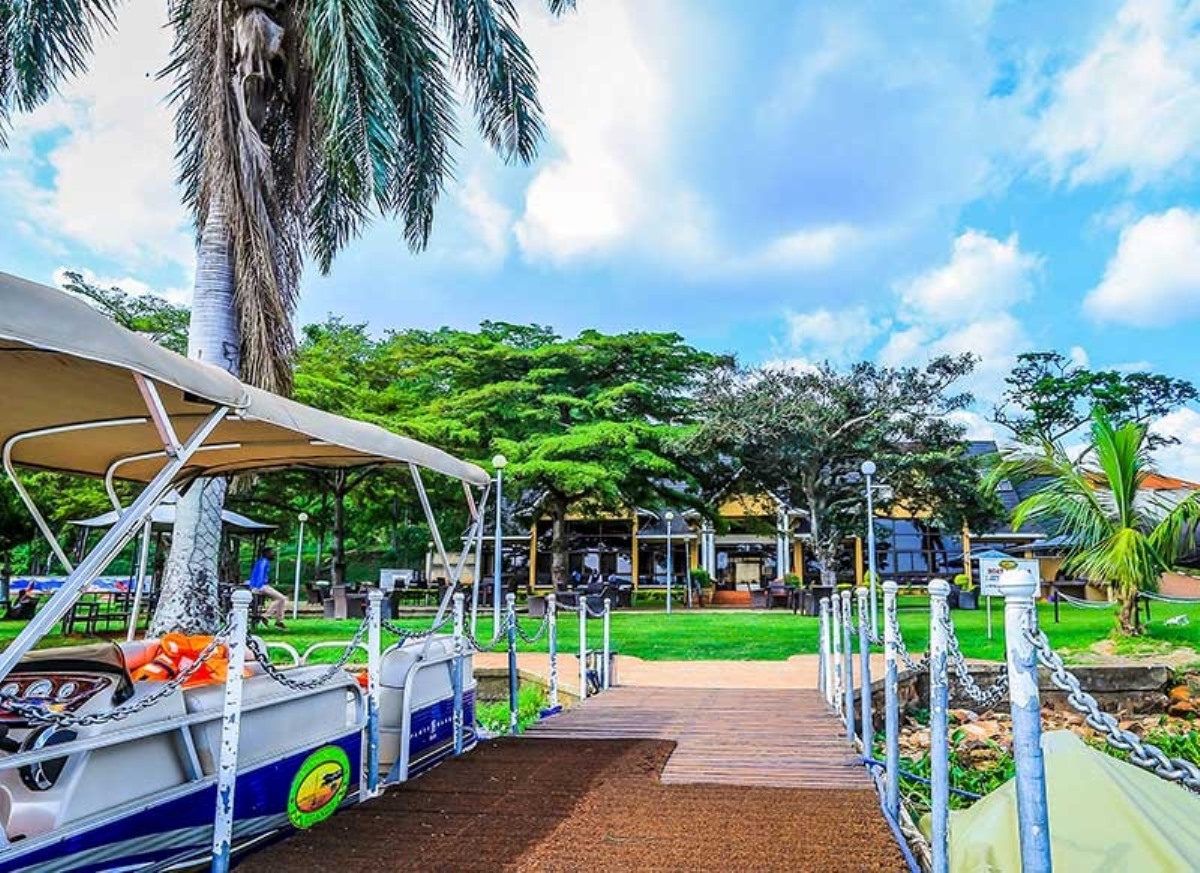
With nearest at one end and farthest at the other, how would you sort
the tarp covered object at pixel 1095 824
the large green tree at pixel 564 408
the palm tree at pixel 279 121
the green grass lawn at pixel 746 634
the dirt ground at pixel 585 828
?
the tarp covered object at pixel 1095 824 → the dirt ground at pixel 585 828 → the palm tree at pixel 279 121 → the green grass lawn at pixel 746 634 → the large green tree at pixel 564 408

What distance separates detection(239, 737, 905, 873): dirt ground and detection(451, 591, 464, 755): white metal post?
0.40 meters

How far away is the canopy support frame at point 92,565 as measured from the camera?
2.94 metres

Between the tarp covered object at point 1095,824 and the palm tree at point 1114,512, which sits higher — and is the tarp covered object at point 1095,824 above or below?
below

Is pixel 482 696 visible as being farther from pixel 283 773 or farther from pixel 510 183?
pixel 510 183

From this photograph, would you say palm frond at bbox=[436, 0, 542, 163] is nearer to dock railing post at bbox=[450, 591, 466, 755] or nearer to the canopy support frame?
dock railing post at bbox=[450, 591, 466, 755]

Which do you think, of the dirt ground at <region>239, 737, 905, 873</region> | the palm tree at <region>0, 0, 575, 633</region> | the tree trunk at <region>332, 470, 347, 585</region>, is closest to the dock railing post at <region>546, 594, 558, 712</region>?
the dirt ground at <region>239, 737, 905, 873</region>

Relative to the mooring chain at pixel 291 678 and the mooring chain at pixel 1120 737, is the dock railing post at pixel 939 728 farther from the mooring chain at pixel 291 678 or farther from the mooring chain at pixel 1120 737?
the mooring chain at pixel 291 678

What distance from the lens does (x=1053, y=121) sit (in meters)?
13.1

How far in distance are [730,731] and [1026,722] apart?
16.8 feet

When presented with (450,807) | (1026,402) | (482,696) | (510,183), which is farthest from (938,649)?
(1026,402)

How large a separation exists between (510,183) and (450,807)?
11637mm

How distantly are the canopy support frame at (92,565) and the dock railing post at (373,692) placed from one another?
4.75 ft

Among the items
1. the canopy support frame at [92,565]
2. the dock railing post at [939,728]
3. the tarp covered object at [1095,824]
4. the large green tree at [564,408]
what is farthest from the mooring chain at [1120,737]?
the large green tree at [564,408]

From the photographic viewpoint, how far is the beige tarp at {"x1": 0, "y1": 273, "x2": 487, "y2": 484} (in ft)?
9.19
